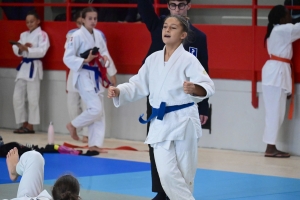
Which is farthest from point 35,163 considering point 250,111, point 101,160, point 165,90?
point 250,111

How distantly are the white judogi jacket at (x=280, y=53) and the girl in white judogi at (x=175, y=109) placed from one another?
3347mm

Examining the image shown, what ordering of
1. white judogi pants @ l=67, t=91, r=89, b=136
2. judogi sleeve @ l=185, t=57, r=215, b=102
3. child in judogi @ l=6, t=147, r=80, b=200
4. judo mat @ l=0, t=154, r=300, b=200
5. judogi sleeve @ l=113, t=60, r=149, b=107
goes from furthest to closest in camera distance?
1. white judogi pants @ l=67, t=91, r=89, b=136
2. judo mat @ l=0, t=154, r=300, b=200
3. judogi sleeve @ l=113, t=60, r=149, b=107
4. judogi sleeve @ l=185, t=57, r=215, b=102
5. child in judogi @ l=6, t=147, r=80, b=200

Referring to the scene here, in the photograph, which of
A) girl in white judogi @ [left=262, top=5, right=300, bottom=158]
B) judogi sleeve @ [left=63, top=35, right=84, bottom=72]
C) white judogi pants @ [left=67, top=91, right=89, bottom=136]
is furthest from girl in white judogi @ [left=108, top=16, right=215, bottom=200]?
white judogi pants @ [left=67, top=91, right=89, bottom=136]

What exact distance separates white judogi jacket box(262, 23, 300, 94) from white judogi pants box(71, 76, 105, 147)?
202cm

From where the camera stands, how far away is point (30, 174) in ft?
14.0

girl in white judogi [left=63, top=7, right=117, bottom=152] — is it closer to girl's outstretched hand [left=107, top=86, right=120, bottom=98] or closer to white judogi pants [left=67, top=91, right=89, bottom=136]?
white judogi pants [left=67, top=91, right=89, bottom=136]

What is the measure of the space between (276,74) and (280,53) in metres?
0.25

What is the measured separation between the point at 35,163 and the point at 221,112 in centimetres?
488

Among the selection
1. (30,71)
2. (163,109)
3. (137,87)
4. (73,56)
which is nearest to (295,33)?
(73,56)

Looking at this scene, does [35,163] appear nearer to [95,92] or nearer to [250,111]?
[95,92]

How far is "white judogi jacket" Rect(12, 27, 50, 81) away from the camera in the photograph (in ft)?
32.9

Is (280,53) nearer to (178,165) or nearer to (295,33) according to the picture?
(295,33)

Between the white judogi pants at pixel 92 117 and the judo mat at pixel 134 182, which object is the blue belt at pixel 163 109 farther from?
the white judogi pants at pixel 92 117

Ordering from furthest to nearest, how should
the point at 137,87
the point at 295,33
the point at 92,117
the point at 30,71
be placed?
1. the point at 30,71
2. the point at 92,117
3. the point at 295,33
4. the point at 137,87
